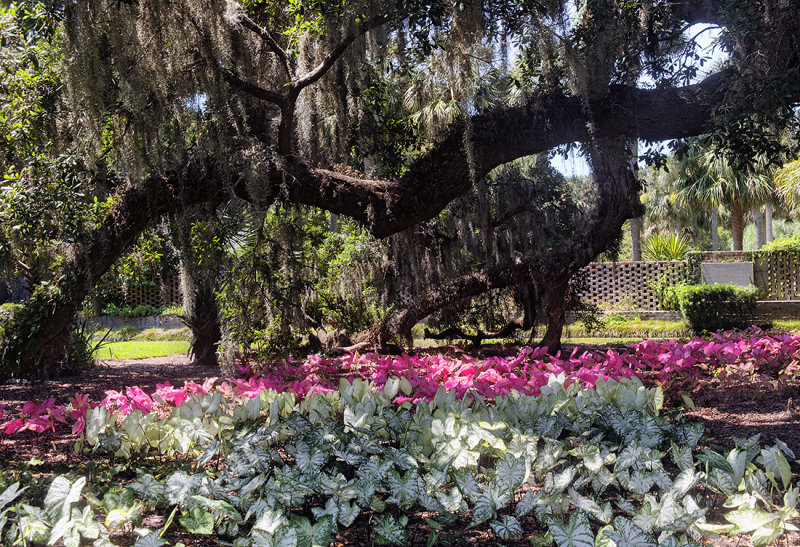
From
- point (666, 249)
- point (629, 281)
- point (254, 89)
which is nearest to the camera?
point (254, 89)

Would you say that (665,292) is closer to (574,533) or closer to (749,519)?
(749,519)

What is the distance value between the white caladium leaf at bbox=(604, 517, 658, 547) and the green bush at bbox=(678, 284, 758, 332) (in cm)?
1047

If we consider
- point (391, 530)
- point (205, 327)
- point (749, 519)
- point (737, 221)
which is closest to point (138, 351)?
point (205, 327)

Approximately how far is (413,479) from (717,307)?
10.9m

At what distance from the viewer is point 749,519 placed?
152cm

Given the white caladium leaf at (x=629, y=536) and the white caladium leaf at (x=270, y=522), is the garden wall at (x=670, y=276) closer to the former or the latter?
the white caladium leaf at (x=629, y=536)

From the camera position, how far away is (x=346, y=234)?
6.86 meters

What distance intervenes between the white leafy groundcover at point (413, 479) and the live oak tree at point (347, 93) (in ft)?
6.31

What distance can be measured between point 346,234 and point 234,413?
4422 millimetres

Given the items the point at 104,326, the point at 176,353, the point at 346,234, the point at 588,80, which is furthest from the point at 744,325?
the point at 104,326

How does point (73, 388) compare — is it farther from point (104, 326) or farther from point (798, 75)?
point (104, 326)

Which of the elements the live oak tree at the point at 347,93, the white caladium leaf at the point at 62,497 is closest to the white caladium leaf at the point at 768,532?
the white caladium leaf at the point at 62,497

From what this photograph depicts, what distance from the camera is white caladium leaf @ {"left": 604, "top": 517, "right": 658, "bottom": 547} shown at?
4.92ft

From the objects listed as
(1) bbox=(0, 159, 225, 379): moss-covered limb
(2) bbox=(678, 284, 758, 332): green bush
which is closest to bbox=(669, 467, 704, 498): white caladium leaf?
(1) bbox=(0, 159, 225, 379): moss-covered limb
